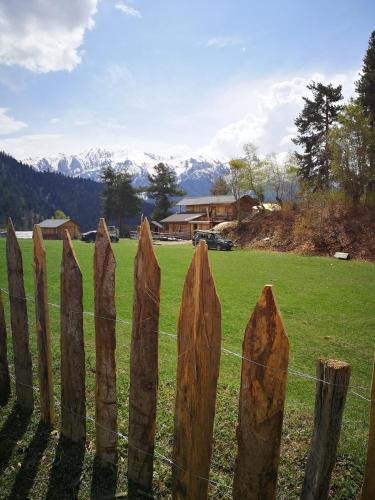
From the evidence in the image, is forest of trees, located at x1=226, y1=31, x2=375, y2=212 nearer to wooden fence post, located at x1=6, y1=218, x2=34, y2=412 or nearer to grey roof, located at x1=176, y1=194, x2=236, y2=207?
grey roof, located at x1=176, y1=194, x2=236, y2=207

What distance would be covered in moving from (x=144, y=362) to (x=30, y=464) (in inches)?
54.7

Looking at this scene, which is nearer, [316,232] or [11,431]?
[11,431]

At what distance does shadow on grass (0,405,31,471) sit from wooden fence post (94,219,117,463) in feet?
2.63

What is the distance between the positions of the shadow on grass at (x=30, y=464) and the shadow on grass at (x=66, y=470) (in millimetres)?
141

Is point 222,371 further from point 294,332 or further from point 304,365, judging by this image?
point 294,332

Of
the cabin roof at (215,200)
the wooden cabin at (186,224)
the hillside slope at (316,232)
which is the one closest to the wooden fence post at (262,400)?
the hillside slope at (316,232)

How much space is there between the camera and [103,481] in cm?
250

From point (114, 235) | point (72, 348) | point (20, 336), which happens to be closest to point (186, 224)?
point (114, 235)

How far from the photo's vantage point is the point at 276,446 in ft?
6.17

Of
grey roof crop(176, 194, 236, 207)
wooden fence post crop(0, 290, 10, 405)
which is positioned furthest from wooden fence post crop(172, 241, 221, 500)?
grey roof crop(176, 194, 236, 207)

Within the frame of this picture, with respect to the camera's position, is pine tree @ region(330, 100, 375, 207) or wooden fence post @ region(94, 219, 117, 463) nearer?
wooden fence post @ region(94, 219, 117, 463)

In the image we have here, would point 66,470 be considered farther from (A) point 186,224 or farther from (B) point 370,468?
(A) point 186,224

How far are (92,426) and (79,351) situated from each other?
0.96m

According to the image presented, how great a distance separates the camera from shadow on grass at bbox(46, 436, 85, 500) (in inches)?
94.2
